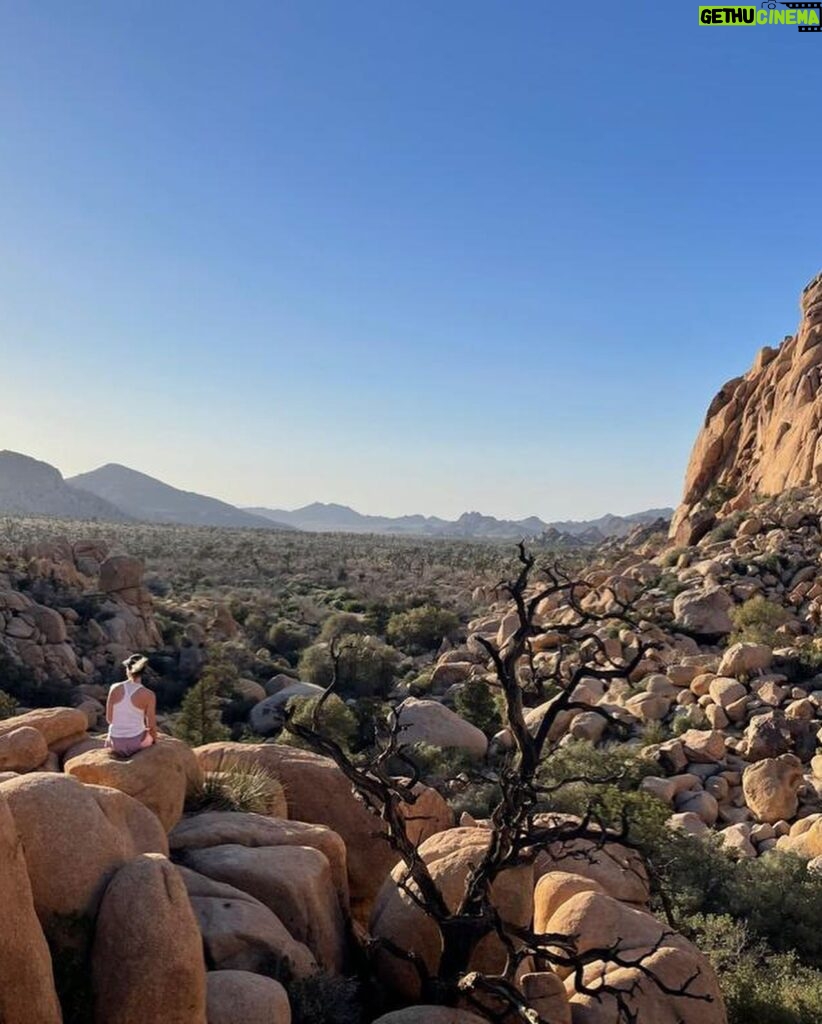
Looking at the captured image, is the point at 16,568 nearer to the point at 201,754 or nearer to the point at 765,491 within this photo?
the point at 201,754

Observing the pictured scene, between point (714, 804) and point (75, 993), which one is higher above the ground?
point (75, 993)

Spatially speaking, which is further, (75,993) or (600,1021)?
(600,1021)

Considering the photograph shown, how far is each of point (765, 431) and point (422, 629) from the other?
66.6 ft

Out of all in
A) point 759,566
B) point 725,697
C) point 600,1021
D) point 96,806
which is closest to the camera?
point 96,806

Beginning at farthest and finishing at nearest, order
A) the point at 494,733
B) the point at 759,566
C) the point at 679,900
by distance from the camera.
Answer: the point at 759,566
the point at 494,733
the point at 679,900

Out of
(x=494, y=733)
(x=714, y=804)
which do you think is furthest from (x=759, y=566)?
(x=714, y=804)

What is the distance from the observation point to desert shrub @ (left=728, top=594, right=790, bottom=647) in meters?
23.1

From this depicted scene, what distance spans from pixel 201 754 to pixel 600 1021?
5741 millimetres

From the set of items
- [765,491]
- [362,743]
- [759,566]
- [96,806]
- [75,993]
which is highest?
[765,491]

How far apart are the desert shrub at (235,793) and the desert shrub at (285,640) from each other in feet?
85.9

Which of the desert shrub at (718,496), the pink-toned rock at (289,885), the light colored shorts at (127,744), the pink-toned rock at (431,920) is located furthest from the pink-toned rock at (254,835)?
the desert shrub at (718,496)

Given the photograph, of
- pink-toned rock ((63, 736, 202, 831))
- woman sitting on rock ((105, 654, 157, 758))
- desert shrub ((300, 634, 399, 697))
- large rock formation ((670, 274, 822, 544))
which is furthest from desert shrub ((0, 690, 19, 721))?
large rock formation ((670, 274, 822, 544))

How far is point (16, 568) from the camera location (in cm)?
2973

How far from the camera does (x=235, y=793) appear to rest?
948 centimetres
